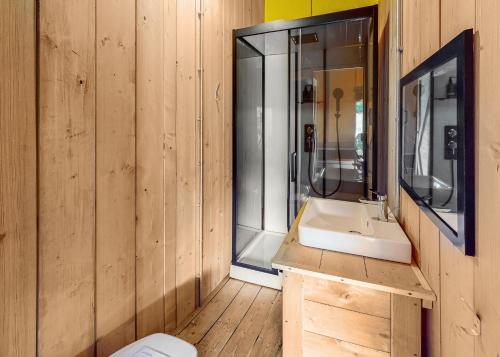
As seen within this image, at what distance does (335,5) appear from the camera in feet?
7.84

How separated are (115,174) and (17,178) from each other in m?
0.40

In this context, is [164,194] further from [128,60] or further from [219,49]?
[219,49]

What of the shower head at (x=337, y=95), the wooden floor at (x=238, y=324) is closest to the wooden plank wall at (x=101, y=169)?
the wooden floor at (x=238, y=324)

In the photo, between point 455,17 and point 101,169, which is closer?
point 455,17

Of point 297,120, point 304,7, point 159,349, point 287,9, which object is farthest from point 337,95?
point 159,349

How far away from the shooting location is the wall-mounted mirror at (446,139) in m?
0.62

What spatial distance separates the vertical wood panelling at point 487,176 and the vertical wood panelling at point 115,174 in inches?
52.5

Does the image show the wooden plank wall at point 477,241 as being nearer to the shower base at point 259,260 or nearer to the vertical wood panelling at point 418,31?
the vertical wood panelling at point 418,31

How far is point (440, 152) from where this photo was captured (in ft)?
2.56

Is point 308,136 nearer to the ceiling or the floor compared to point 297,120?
nearer to the floor

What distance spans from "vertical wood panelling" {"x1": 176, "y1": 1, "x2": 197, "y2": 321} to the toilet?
586 millimetres

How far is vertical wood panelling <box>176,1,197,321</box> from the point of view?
5.61 feet

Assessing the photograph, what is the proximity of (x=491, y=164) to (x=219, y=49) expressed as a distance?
2.03m

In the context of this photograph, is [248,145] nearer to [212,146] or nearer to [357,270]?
[212,146]
